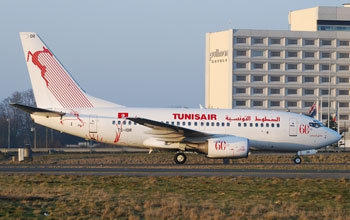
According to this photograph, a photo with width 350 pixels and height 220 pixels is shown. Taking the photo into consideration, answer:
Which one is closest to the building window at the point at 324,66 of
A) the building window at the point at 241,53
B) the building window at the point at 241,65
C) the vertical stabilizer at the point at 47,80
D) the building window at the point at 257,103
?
the building window at the point at 257,103

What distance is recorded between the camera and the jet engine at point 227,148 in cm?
4225

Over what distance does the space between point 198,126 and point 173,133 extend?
1.82 m

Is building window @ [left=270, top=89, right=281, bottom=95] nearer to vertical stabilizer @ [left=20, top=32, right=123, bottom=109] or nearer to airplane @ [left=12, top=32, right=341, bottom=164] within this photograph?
airplane @ [left=12, top=32, right=341, bottom=164]

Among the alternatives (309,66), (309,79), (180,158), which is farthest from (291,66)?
(180,158)

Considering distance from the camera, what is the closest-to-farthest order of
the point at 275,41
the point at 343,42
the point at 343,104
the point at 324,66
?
the point at 275,41 < the point at 343,42 < the point at 343,104 < the point at 324,66

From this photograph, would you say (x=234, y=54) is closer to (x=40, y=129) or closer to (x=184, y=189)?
(x=40, y=129)

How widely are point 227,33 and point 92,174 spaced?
87875mm

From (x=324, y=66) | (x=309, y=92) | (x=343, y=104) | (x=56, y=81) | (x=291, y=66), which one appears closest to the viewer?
(x=56, y=81)

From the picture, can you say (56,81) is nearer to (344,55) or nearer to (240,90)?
(240,90)

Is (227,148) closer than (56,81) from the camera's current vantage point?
Yes

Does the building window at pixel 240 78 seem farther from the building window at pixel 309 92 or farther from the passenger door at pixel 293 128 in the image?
the passenger door at pixel 293 128

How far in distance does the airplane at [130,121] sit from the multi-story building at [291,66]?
72568 millimetres

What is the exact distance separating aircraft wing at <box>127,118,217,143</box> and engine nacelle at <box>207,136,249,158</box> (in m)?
1.04

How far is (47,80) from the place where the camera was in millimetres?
44281
